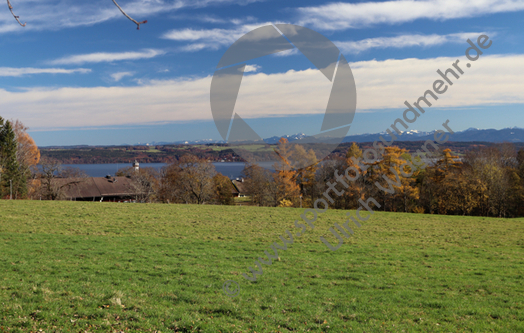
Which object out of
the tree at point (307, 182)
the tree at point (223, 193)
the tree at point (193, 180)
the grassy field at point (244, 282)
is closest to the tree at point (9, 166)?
the tree at point (193, 180)

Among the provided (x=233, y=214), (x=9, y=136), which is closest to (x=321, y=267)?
(x=233, y=214)

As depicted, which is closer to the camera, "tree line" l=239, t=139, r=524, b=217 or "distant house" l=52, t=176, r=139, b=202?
"tree line" l=239, t=139, r=524, b=217

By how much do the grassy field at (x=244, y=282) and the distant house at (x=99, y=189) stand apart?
153 feet

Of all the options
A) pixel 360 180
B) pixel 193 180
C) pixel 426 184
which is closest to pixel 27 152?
pixel 193 180

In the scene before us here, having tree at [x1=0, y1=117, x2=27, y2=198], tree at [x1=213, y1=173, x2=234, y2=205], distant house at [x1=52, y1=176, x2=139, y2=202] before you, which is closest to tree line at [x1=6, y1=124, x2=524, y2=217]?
tree at [x1=0, y1=117, x2=27, y2=198]

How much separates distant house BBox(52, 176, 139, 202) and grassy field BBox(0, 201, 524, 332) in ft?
153

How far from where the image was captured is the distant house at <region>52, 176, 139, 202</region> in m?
62.7

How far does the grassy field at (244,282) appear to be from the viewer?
23.3 ft

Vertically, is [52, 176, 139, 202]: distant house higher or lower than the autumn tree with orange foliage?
lower

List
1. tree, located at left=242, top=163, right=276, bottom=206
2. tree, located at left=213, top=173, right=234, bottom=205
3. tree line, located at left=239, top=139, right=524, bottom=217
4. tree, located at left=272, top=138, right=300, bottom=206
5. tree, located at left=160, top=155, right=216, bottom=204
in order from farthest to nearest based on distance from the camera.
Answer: tree, located at left=213, top=173, right=234, bottom=205 < tree, located at left=242, top=163, right=276, bottom=206 < tree, located at left=160, top=155, right=216, bottom=204 < tree line, located at left=239, top=139, right=524, bottom=217 < tree, located at left=272, top=138, right=300, bottom=206

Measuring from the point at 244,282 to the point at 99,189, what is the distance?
67.0 metres

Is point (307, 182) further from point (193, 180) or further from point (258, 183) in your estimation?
point (193, 180)

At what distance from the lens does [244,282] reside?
413 inches

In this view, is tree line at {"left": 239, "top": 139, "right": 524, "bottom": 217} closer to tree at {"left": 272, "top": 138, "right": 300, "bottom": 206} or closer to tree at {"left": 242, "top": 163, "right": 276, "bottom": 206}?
tree at {"left": 272, "top": 138, "right": 300, "bottom": 206}
